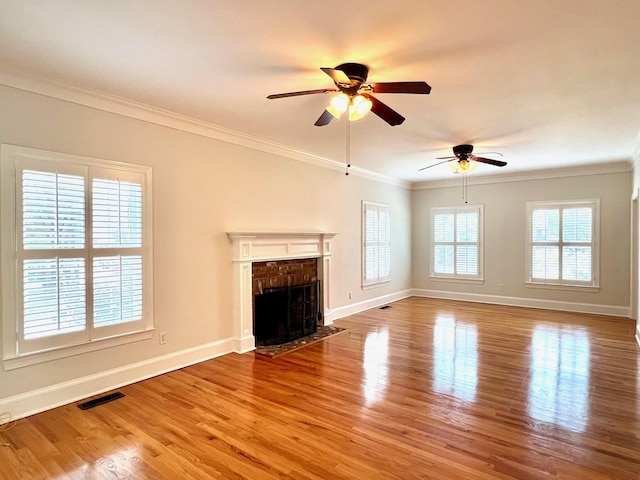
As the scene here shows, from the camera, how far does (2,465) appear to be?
7.79 ft

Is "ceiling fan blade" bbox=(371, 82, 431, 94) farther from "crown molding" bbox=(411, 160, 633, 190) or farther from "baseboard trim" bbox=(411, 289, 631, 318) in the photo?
"baseboard trim" bbox=(411, 289, 631, 318)

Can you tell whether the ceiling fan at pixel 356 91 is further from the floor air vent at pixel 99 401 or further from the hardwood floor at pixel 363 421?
the floor air vent at pixel 99 401

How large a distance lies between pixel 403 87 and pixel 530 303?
664 cm

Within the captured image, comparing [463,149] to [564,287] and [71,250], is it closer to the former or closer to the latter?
[564,287]

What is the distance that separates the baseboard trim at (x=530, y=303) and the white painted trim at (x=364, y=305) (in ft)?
2.35

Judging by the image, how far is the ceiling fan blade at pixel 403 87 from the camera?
2549mm

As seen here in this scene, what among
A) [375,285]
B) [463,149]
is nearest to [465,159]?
[463,149]

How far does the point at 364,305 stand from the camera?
7.27 metres

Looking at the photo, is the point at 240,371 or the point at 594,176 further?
the point at 594,176

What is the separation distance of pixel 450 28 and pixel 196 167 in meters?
3.05

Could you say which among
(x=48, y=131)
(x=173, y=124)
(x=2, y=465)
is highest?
(x=173, y=124)

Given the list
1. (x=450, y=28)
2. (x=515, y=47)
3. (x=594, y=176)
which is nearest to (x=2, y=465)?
(x=450, y=28)

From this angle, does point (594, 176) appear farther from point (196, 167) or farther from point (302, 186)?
point (196, 167)

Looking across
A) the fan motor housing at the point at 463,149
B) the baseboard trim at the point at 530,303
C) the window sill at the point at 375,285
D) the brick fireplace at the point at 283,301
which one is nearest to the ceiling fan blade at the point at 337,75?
the brick fireplace at the point at 283,301
